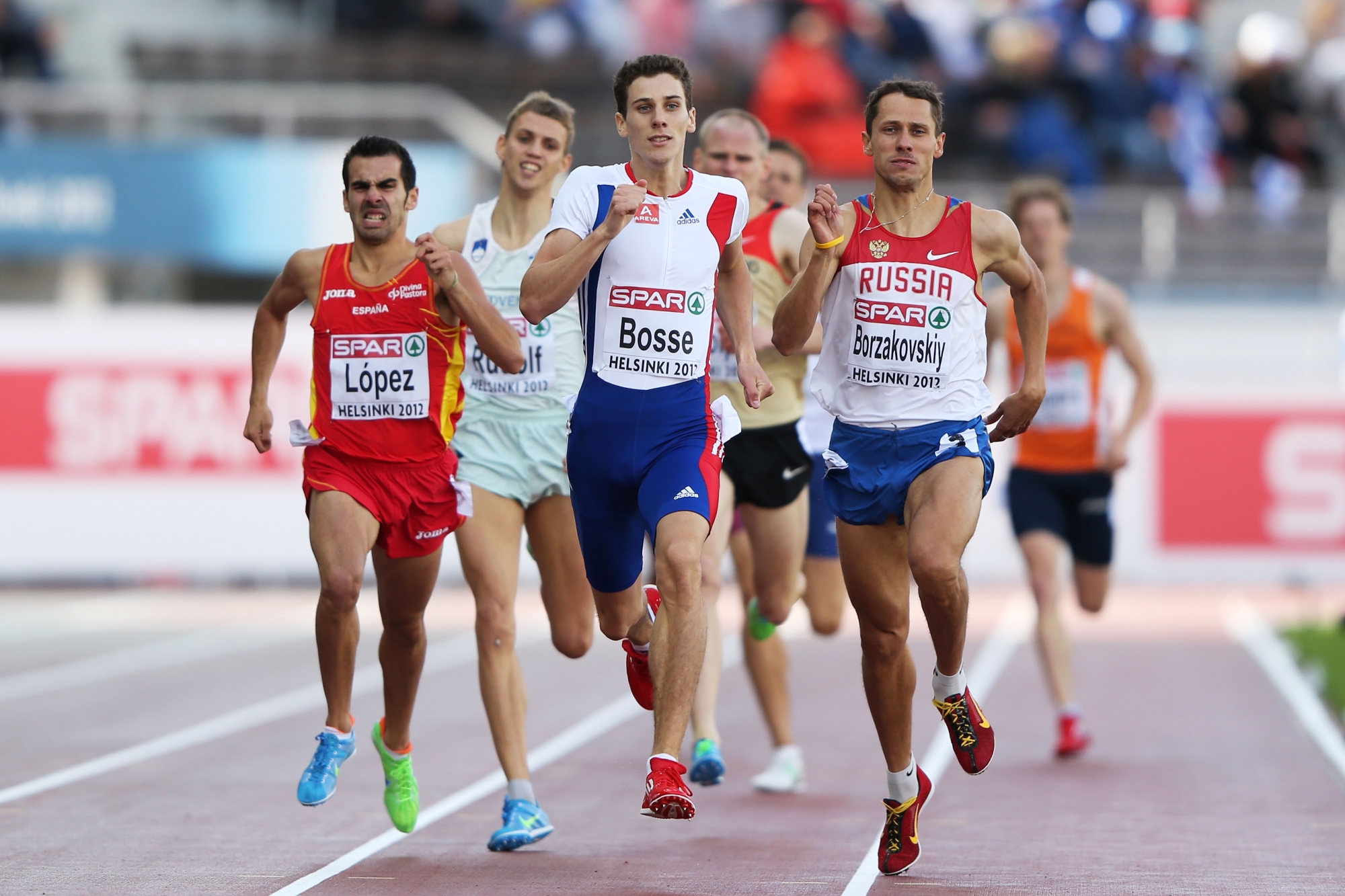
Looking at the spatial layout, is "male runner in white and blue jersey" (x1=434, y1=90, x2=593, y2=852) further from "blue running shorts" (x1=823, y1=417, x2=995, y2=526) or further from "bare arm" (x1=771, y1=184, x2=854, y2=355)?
"blue running shorts" (x1=823, y1=417, x2=995, y2=526)

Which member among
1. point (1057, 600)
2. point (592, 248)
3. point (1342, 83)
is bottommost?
point (1057, 600)

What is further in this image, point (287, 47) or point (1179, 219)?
point (287, 47)

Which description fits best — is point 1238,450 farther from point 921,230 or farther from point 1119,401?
point 921,230

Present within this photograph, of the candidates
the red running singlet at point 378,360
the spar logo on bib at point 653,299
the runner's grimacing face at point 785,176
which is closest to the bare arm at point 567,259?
the spar logo on bib at point 653,299

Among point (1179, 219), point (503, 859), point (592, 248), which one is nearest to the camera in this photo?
point (592, 248)

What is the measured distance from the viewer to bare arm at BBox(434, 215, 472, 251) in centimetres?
737

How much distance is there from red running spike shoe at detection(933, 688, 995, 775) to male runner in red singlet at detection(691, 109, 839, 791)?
1.86 m

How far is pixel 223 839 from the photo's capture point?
7.10 metres

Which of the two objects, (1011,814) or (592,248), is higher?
(592,248)

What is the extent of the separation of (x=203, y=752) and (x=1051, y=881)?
4861 mm

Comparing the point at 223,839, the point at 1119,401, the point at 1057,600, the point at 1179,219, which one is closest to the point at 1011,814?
the point at 1057,600

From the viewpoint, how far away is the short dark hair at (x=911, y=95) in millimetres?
6316

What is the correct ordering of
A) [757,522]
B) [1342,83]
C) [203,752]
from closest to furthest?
[757,522]
[203,752]
[1342,83]

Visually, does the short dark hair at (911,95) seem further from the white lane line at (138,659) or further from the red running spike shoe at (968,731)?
Answer: the white lane line at (138,659)
